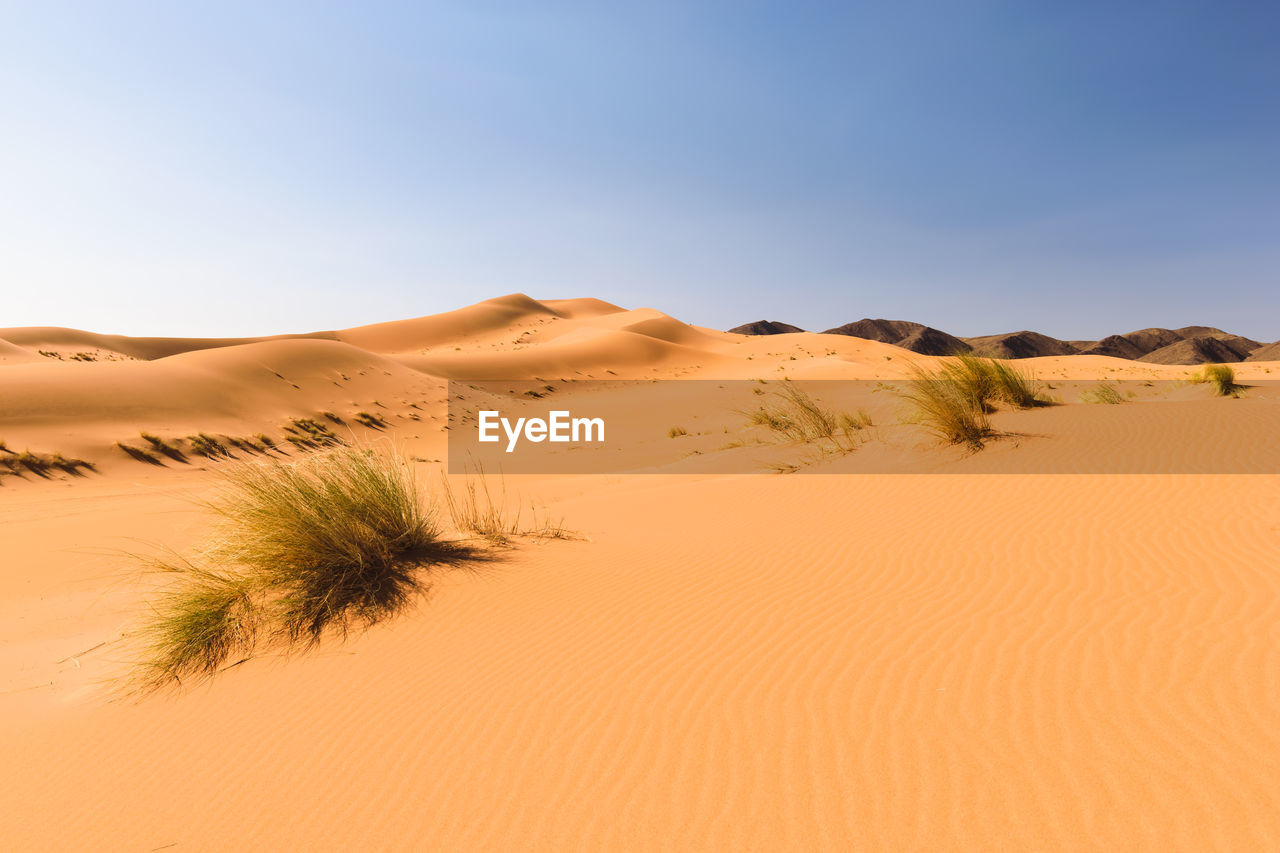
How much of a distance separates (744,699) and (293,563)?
143 inches

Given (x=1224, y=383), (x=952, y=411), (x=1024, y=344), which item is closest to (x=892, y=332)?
(x=1024, y=344)

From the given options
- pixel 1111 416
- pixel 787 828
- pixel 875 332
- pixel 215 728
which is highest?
pixel 875 332

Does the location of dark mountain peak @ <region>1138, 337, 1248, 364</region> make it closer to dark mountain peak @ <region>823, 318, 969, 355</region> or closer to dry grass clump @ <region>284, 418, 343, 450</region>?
dark mountain peak @ <region>823, 318, 969, 355</region>

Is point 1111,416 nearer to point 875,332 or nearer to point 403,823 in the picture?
point 403,823

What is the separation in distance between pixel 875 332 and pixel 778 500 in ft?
400

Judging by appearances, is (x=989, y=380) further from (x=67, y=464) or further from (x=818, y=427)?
(x=67, y=464)

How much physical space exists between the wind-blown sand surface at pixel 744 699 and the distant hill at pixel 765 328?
418 ft

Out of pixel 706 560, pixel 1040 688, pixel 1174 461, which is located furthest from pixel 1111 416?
pixel 1040 688

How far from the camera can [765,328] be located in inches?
5256

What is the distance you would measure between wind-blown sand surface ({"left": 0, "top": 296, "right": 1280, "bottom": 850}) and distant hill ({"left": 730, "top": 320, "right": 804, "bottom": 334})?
127 metres

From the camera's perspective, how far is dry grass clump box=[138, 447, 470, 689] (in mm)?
4281

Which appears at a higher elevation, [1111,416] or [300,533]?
[1111,416]

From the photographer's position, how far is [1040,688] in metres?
3.01

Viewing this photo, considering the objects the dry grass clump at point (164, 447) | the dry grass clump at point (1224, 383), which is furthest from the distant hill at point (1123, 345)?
the dry grass clump at point (164, 447)
